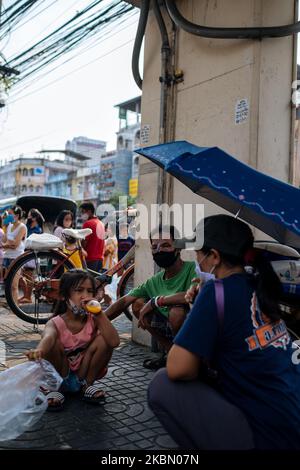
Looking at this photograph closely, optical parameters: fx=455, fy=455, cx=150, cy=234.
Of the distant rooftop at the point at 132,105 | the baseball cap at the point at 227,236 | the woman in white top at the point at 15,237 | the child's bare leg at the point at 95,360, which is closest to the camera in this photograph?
the baseball cap at the point at 227,236

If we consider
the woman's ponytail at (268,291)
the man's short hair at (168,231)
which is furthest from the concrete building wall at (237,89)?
the woman's ponytail at (268,291)

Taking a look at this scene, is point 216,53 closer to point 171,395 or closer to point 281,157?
point 281,157

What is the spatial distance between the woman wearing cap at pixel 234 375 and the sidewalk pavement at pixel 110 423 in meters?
0.82

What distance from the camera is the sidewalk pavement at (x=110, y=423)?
2658 millimetres

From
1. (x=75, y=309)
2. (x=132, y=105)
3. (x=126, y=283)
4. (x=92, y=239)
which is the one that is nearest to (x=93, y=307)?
(x=75, y=309)

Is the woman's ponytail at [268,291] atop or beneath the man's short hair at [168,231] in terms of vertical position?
beneath

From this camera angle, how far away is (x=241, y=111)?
13.1 ft

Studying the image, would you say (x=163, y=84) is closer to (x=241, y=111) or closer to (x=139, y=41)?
(x=139, y=41)

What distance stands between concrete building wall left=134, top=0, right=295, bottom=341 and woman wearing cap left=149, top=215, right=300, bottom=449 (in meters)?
2.13

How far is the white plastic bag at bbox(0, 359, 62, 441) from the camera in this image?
8.71 ft

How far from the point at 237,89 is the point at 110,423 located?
2955 millimetres

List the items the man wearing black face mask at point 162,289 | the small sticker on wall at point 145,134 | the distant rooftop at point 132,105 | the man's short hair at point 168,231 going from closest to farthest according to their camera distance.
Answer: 1. the man wearing black face mask at point 162,289
2. the man's short hair at point 168,231
3. the small sticker on wall at point 145,134
4. the distant rooftop at point 132,105

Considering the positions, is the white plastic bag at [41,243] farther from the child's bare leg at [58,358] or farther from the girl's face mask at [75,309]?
the child's bare leg at [58,358]

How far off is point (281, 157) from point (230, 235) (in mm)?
2154
